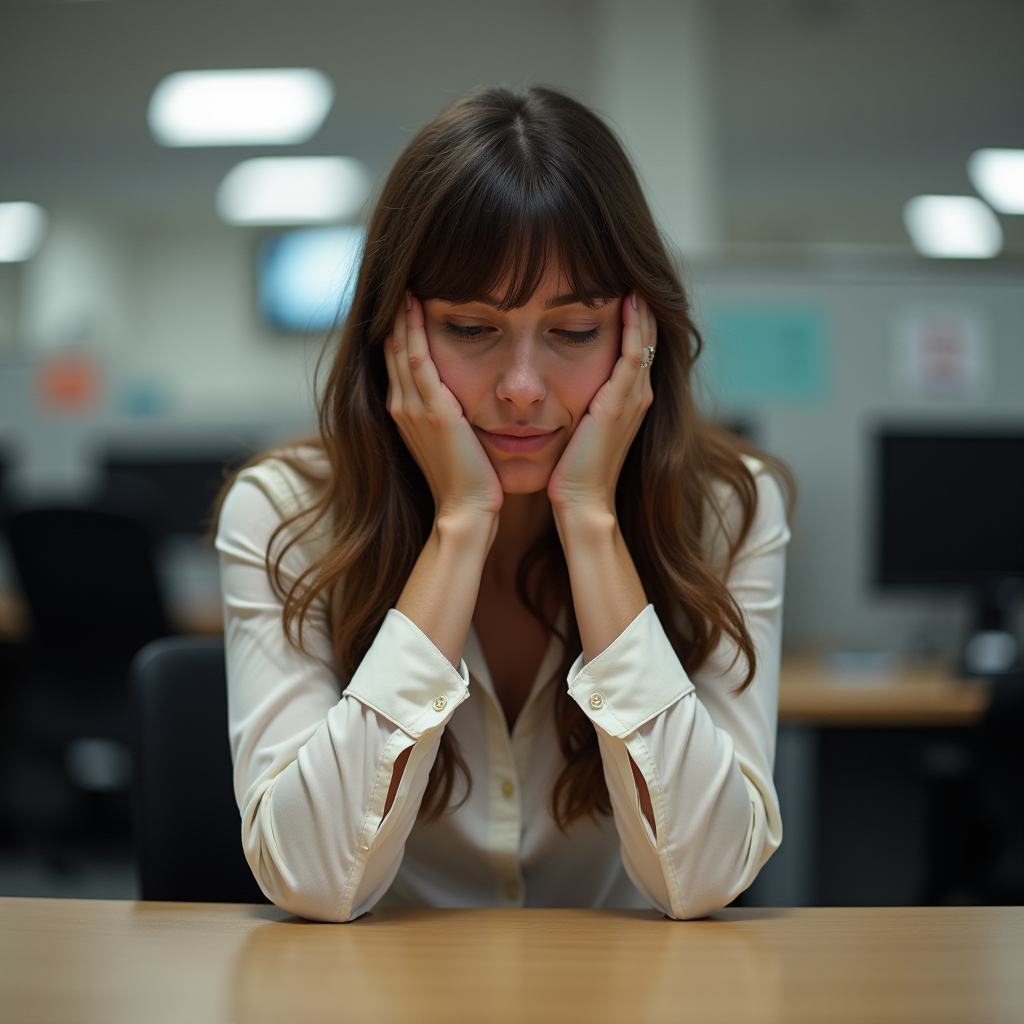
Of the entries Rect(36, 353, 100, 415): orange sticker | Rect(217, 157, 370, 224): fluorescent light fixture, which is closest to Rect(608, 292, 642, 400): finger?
Rect(36, 353, 100, 415): orange sticker

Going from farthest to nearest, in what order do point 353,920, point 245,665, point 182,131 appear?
point 182,131 < point 245,665 < point 353,920

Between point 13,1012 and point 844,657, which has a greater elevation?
point 13,1012

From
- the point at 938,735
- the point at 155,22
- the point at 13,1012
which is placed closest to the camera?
the point at 13,1012

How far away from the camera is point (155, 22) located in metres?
4.45

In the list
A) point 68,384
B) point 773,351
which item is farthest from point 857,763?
point 68,384

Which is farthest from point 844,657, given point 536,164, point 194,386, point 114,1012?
A: point 194,386

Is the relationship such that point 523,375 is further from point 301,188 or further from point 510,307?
point 301,188

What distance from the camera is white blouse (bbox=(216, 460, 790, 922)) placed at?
0.90m

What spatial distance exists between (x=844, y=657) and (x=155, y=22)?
12.3 feet

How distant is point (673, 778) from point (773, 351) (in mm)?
2063

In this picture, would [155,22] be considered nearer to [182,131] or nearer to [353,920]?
[182,131]

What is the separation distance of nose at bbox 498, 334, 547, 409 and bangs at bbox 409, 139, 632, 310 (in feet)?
0.15

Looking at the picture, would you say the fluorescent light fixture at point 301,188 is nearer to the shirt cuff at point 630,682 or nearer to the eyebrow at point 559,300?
the eyebrow at point 559,300

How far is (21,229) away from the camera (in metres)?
5.98
